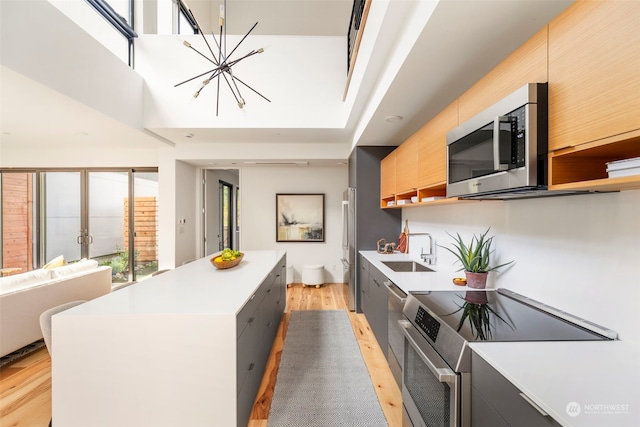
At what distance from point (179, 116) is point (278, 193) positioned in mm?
2223

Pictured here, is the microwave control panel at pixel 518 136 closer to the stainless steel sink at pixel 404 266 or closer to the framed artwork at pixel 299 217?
the stainless steel sink at pixel 404 266

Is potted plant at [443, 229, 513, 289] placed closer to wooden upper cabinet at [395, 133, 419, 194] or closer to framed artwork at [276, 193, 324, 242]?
wooden upper cabinet at [395, 133, 419, 194]

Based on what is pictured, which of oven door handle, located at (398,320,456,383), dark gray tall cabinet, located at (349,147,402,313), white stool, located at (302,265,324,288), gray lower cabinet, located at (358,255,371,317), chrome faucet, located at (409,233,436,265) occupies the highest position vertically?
dark gray tall cabinet, located at (349,147,402,313)

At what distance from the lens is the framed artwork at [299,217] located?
5.23 meters

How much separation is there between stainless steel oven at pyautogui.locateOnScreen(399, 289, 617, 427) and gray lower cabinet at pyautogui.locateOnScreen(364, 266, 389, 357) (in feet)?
2.24

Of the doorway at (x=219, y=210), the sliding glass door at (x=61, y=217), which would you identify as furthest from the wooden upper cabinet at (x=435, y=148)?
the sliding glass door at (x=61, y=217)

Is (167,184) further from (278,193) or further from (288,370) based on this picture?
(288,370)

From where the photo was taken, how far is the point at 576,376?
792mm

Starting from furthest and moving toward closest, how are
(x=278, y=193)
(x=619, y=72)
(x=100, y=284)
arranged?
(x=278, y=193), (x=100, y=284), (x=619, y=72)

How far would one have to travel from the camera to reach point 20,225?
14.8 ft

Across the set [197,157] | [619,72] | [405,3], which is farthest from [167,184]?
[619,72]

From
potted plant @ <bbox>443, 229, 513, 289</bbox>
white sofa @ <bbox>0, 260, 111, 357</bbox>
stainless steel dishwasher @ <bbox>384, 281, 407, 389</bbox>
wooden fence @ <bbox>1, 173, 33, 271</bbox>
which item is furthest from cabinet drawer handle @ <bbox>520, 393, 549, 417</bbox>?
wooden fence @ <bbox>1, 173, 33, 271</bbox>

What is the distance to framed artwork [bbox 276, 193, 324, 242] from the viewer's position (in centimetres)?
523

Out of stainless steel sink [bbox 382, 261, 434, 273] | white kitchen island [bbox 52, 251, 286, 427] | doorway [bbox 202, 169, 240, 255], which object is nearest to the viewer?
white kitchen island [bbox 52, 251, 286, 427]
